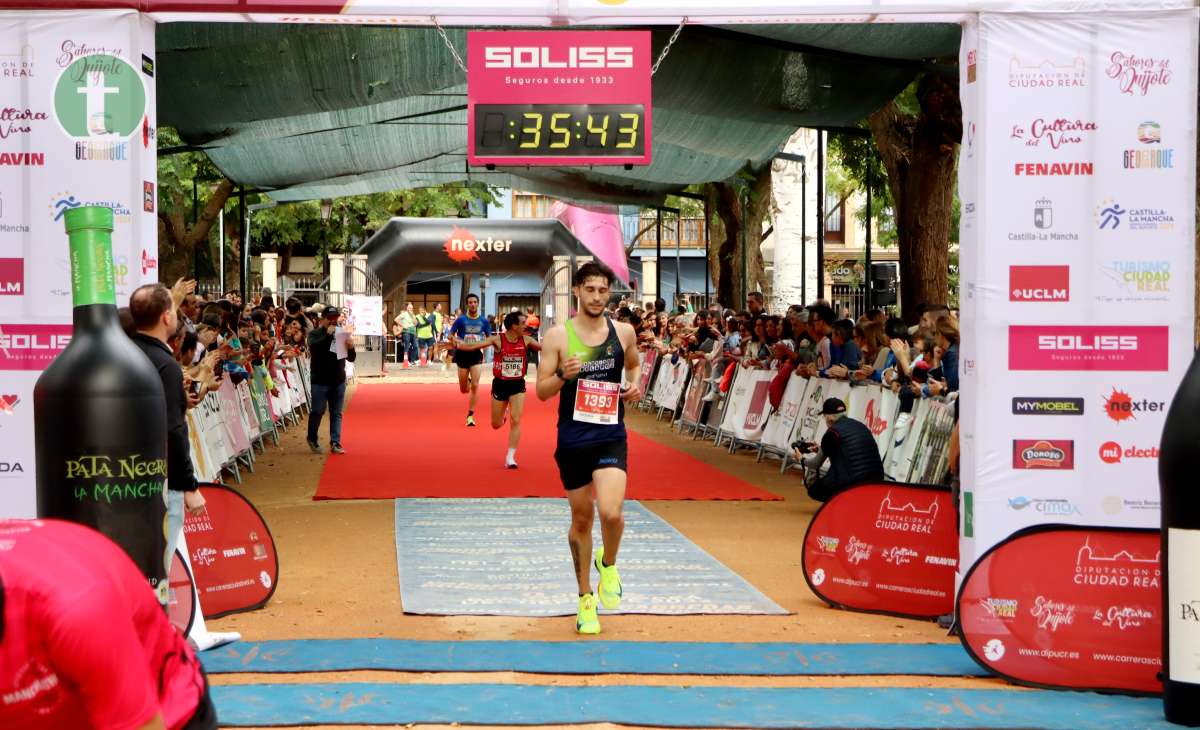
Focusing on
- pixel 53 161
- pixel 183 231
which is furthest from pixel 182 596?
pixel 183 231

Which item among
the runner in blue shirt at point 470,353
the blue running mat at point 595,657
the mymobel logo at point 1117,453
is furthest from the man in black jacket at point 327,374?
the mymobel logo at point 1117,453

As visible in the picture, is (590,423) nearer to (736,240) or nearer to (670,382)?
(670,382)

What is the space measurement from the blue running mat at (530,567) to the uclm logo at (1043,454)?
1.68 m

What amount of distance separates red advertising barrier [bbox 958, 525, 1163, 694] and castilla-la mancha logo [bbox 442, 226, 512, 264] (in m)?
33.4

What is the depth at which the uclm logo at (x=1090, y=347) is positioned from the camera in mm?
8047

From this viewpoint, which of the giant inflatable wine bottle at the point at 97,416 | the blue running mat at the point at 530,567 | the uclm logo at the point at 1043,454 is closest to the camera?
the giant inflatable wine bottle at the point at 97,416

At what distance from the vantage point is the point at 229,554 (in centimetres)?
872

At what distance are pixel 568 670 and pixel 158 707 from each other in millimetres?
4544

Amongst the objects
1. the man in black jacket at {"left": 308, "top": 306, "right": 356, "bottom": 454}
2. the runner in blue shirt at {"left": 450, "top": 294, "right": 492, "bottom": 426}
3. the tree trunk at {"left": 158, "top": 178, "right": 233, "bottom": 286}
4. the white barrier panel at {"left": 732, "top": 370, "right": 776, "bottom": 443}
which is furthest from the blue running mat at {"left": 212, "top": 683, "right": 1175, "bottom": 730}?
the tree trunk at {"left": 158, "top": 178, "right": 233, "bottom": 286}

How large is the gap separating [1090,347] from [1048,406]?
15.3 inches

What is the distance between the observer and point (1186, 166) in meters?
8.05

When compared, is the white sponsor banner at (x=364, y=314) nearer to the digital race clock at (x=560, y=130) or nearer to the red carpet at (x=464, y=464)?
the red carpet at (x=464, y=464)

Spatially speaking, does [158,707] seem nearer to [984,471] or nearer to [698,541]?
[984,471]

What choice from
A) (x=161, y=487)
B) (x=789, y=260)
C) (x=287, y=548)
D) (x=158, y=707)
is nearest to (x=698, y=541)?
(x=287, y=548)
